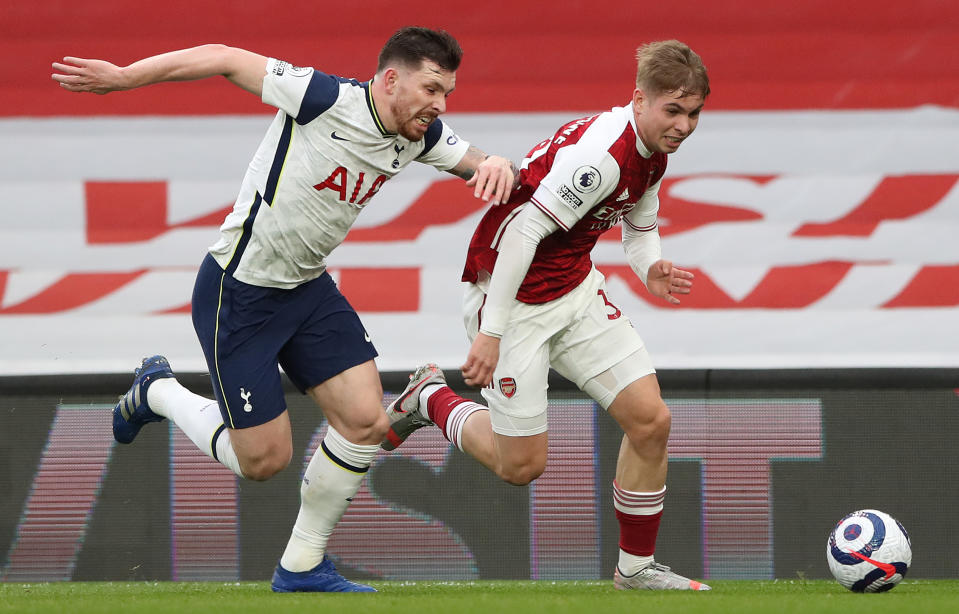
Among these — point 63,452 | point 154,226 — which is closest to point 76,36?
point 154,226

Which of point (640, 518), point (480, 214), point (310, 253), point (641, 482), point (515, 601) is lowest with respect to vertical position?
point (515, 601)

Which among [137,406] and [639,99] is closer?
[639,99]

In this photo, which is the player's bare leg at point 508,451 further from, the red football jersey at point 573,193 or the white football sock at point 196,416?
the white football sock at point 196,416

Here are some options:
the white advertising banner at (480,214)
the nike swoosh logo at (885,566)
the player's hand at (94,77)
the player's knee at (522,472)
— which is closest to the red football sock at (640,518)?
the player's knee at (522,472)

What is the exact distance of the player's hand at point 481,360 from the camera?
12.3 ft

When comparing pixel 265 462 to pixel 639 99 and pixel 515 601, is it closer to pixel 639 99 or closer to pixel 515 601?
pixel 515 601

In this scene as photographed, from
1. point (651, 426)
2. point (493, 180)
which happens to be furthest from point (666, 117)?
point (651, 426)

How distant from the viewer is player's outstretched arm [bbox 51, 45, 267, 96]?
340cm

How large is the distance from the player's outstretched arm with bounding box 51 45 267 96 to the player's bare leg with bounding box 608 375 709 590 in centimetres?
168

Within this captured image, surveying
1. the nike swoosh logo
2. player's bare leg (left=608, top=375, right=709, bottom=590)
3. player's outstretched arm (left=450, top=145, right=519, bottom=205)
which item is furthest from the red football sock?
player's outstretched arm (left=450, top=145, right=519, bottom=205)

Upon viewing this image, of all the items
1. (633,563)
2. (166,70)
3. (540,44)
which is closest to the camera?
(166,70)

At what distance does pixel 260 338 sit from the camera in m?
4.04

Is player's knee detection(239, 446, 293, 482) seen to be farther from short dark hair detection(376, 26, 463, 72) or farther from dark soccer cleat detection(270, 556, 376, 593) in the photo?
short dark hair detection(376, 26, 463, 72)

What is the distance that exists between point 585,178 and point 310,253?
97 cm
